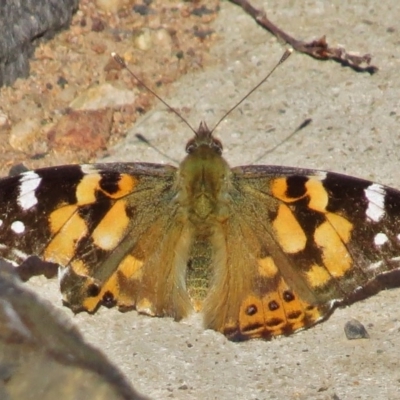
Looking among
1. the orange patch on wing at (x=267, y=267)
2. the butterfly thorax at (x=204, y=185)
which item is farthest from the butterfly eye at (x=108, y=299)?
the orange patch on wing at (x=267, y=267)

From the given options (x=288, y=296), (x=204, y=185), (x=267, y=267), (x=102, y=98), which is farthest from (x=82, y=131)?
(x=288, y=296)

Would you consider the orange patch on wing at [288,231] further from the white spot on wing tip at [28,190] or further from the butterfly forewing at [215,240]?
the white spot on wing tip at [28,190]

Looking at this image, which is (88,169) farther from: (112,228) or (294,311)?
(294,311)

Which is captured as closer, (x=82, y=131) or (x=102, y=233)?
(x=102, y=233)

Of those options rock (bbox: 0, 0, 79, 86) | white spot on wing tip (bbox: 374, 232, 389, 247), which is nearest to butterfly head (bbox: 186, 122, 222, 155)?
white spot on wing tip (bbox: 374, 232, 389, 247)

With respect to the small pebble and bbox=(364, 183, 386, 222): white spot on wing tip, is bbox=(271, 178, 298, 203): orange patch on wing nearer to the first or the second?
bbox=(364, 183, 386, 222): white spot on wing tip

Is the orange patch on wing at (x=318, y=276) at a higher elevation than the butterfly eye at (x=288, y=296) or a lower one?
higher

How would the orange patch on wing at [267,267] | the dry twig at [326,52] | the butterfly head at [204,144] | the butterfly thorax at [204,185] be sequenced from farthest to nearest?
the dry twig at [326,52] < the butterfly head at [204,144] < the butterfly thorax at [204,185] < the orange patch on wing at [267,267]
